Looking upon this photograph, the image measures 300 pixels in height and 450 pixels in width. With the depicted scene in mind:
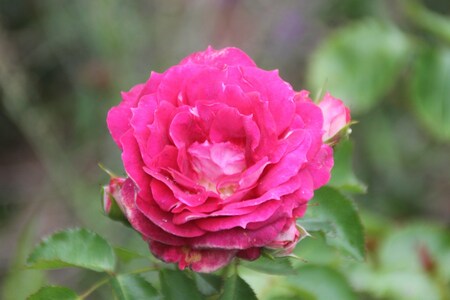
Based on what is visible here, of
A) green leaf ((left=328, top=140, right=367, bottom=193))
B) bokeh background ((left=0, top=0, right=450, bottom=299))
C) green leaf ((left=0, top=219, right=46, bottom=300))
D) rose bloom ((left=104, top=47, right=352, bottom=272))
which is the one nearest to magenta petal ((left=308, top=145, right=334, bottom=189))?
rose bloom ((left=104, top=47, right=352, bottom=272))

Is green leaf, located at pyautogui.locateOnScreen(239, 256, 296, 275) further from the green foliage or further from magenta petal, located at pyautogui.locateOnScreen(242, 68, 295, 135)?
the green foliage

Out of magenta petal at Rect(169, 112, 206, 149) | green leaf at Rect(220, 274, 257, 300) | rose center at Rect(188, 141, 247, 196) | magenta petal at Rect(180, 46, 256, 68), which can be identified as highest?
magenta petal at Rect(180, 46, 256, 68)


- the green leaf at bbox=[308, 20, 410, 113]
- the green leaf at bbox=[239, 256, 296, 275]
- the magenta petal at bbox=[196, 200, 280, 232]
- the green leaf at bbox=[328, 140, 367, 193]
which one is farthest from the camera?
the green leaf at bbox=[308, 20, 410, 113]

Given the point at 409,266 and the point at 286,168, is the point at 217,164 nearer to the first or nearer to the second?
the point at 286,168

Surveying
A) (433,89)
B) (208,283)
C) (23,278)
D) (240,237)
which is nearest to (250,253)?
(240,237)

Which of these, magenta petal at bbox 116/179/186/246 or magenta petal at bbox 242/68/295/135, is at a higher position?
magenta petal at bbox 242/68/295/135

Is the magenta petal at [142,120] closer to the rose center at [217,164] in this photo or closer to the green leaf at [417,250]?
the rose center at [217,164]
